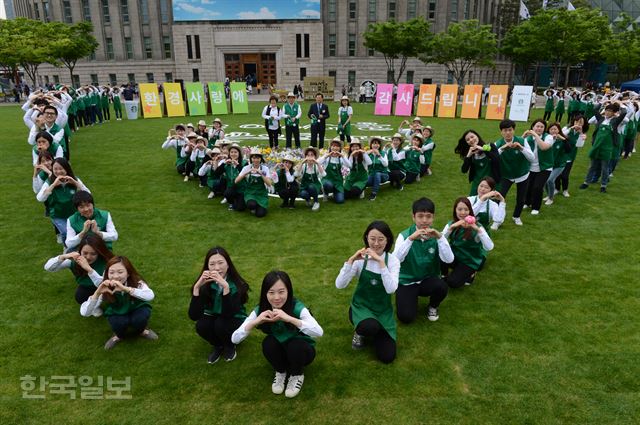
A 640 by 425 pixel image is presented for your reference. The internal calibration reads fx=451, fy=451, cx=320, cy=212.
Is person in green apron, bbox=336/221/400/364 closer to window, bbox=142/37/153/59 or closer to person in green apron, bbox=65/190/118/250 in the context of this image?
person in green apron, bbox=65/190/118/250

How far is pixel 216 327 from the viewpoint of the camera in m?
4.36

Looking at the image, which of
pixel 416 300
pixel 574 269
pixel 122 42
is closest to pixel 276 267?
pixel 416 300

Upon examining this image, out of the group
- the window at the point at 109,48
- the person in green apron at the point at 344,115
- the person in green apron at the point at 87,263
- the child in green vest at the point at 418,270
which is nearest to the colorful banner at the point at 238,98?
the person in green apron at the point at 344,115

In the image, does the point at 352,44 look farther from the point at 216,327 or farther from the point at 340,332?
the point at 216,327

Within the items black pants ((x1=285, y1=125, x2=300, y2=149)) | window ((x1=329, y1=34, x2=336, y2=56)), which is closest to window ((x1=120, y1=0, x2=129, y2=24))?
window ((x1=329, y1=34, x2=336, y2=56))

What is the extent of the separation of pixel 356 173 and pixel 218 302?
19.6ft

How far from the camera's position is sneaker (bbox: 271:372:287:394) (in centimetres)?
405

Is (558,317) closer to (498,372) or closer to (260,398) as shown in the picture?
(498,372)

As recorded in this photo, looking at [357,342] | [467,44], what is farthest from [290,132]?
[467,44]

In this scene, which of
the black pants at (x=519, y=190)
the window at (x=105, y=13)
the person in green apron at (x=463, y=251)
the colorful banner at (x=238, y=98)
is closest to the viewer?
the person in green apron at (x=463, y=251)

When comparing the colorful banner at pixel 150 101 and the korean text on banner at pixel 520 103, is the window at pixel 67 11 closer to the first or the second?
the colorful banner at pixel 150 101

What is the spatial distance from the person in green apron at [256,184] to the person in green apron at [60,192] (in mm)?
3009

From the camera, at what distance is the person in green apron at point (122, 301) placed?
4.38 meters

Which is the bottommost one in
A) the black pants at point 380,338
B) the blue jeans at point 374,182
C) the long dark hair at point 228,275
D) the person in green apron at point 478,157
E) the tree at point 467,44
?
the black pants at point 380,338
